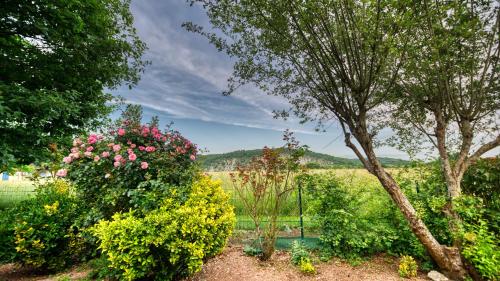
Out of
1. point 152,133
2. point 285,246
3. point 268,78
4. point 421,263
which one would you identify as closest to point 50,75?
point 152,133

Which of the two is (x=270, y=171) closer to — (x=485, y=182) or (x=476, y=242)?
(x=476, y=242)

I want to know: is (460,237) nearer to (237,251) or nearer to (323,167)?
(323,167)

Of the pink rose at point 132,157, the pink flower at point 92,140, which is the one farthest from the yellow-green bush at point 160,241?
the pink flower at point 92,140

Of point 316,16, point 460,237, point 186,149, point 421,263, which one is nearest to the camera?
point 460,237

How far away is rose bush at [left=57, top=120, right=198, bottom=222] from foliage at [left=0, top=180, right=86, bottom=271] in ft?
Result: 1.43

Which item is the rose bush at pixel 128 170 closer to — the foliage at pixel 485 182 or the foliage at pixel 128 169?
the foliage at pixel 128 169

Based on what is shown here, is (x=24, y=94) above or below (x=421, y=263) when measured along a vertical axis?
above

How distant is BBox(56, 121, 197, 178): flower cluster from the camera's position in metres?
3.98

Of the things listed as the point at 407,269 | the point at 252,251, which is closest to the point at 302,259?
the point at 252,251

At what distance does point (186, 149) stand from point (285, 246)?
2.88m

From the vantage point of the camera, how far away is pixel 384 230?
4.16 meters

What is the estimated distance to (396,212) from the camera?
4441mm

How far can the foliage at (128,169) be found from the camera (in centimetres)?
374

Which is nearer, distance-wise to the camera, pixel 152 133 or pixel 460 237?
pixel 460 237
